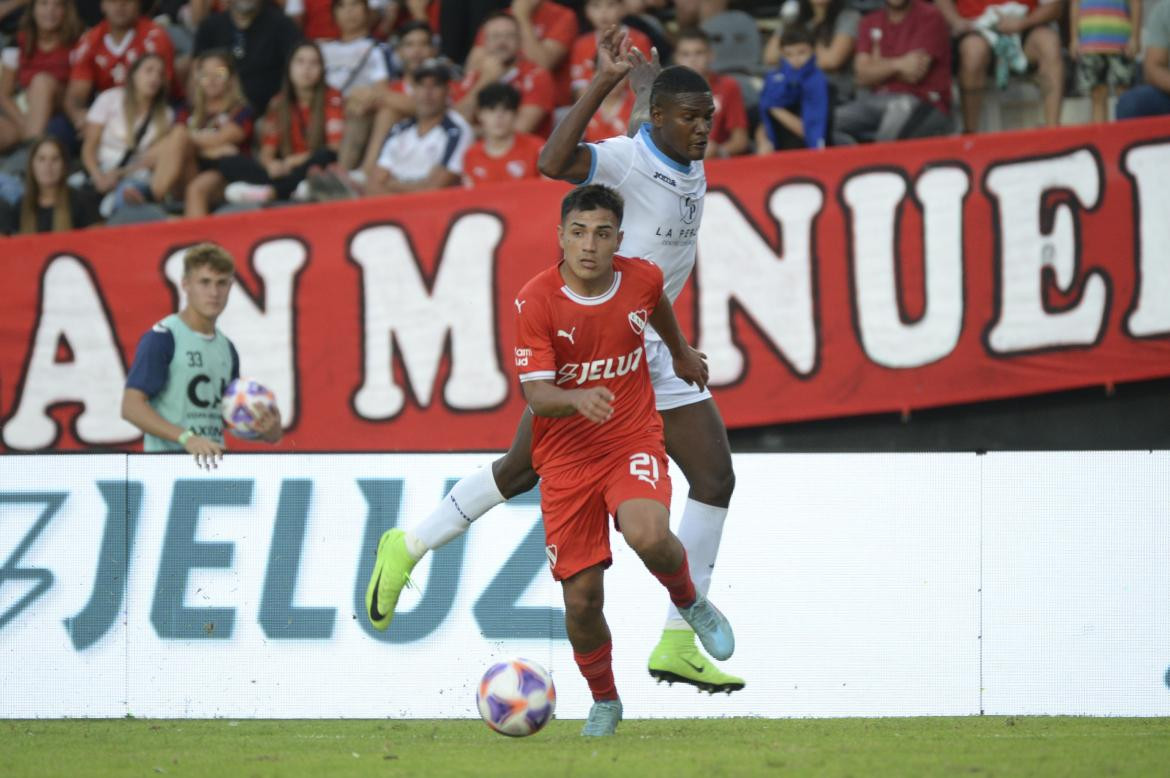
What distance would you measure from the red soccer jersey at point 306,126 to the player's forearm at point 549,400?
308 inches

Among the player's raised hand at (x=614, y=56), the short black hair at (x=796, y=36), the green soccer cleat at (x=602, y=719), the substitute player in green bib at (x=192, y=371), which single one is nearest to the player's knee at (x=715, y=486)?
the green soccer cleat at (x=602, y=719)

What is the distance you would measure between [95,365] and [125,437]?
59 cm

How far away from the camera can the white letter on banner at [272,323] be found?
12.0m

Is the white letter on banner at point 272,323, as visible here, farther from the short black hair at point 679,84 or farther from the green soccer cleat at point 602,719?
the short black hair at point 679,84

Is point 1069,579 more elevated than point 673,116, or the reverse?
point 673,116

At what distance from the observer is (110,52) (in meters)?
14.7

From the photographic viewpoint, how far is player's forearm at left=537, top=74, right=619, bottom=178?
6.38 meters

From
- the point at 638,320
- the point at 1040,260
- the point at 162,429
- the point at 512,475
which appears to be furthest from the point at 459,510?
the point at 1040,260

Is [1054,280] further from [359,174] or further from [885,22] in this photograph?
[359,174]

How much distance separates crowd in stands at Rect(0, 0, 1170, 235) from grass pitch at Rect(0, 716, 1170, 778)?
17.4 ft

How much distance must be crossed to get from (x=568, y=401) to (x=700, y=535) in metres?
1.44

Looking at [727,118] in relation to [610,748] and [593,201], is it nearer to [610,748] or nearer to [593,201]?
[593,201]

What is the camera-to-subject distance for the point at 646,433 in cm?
662

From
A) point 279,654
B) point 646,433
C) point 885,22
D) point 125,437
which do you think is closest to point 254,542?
point 279,654
